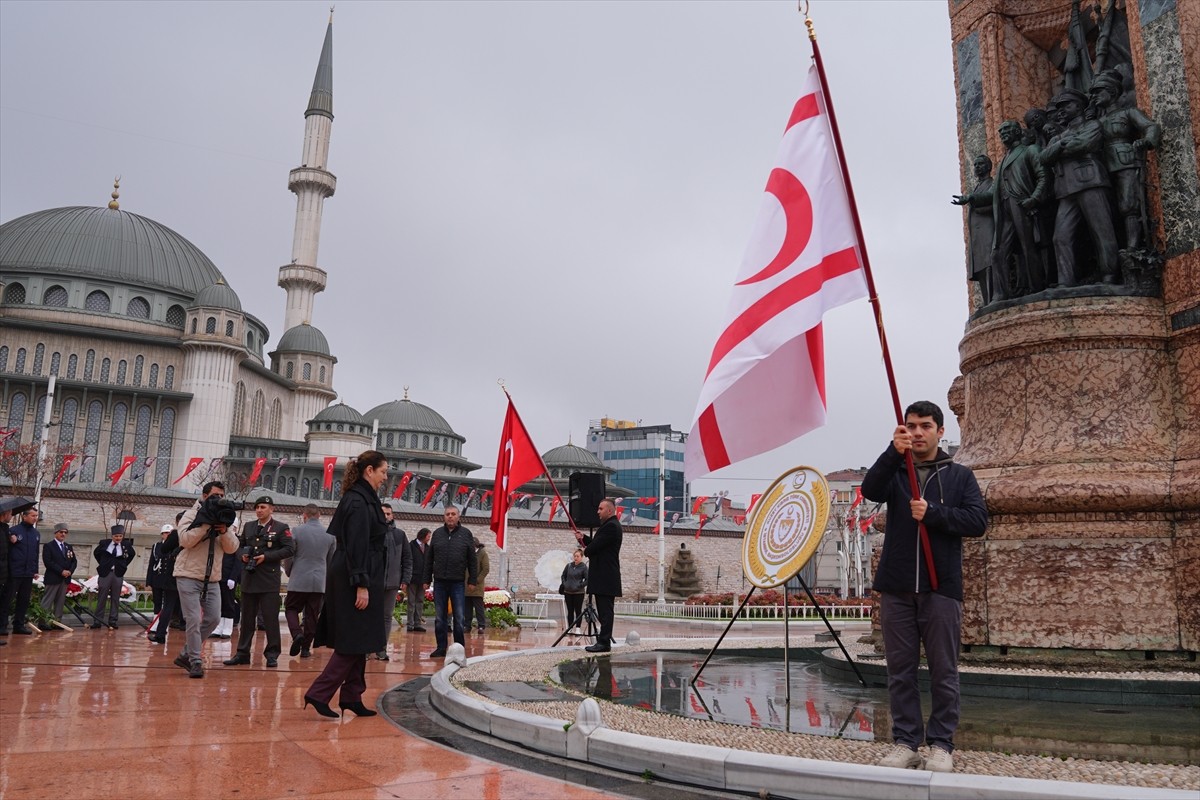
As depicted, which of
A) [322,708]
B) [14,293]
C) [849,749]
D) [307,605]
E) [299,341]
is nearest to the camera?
[849,749]

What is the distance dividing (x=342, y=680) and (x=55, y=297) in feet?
217

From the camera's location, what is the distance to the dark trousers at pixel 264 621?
28.6 feet

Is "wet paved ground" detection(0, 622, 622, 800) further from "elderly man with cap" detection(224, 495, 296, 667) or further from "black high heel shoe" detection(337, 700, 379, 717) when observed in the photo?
"elderly man with cap" detection(224, 495, 296, 667)

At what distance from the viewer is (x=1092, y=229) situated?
6.69m

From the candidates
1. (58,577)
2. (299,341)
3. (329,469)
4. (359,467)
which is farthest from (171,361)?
(359,467)

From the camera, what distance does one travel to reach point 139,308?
203 feet

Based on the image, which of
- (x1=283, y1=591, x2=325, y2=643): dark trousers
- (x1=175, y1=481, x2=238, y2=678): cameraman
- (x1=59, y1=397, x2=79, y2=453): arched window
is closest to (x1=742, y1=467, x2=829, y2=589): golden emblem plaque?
(x1=175, y1=481, x2=238, y2=678): cameraman

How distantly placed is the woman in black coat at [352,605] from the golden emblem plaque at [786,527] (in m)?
2.67

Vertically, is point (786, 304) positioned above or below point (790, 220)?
below

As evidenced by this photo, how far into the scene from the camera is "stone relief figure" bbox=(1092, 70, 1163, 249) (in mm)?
6551

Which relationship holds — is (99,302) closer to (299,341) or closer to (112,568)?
(299,341)

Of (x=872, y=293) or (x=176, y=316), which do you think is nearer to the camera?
(x=872, y=293)

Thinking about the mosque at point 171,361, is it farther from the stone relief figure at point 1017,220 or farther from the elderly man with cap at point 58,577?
the stone relief figure at point 1017,220

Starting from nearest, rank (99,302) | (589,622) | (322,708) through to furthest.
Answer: (322,708)
(589,622)
(99,302)
